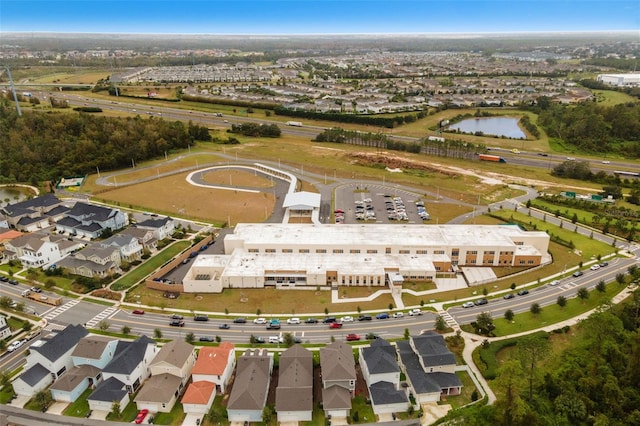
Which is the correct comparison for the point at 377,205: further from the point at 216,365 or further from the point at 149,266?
the point at 216,365

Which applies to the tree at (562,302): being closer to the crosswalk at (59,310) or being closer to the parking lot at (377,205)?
the parking lot at (377,205)

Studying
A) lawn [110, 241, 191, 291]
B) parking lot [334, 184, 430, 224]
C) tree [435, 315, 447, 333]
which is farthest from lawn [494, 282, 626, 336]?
lawn [110, 241, 191, 291]

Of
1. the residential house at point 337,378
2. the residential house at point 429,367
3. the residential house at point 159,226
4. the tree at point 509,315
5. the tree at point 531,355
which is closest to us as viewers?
the tree at point 531,355

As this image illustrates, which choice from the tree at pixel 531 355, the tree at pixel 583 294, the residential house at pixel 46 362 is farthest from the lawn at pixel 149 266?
the tree at pixel 583 294

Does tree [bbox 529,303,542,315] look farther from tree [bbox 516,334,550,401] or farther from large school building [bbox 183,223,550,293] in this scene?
large school building [bbox 183,223,550,293]

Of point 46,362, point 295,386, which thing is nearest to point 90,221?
point 46,362

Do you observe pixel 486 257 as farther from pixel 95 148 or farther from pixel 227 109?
pixel 227 109
